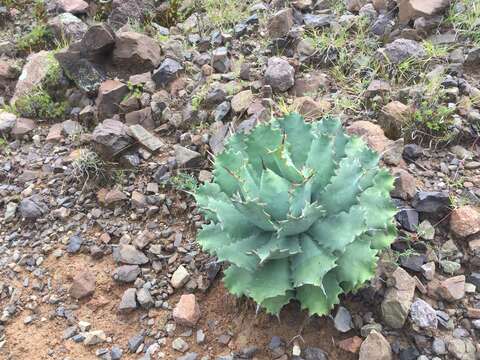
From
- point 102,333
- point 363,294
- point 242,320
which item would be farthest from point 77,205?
point 363,294

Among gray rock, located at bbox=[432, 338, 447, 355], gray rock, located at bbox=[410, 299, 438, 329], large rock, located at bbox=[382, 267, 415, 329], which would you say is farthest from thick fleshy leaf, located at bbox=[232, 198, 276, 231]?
gray rock, located at bbox=[432, 338, 447, 355]

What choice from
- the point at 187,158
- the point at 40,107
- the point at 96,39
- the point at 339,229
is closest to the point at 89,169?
the point at 187,158

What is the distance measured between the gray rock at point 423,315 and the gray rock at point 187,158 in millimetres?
1428

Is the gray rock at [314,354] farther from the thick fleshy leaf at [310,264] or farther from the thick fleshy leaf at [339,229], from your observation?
the thick fleshy leaf at [339,229]

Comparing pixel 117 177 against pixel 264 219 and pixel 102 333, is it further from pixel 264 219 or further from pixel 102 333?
pixel 264 219

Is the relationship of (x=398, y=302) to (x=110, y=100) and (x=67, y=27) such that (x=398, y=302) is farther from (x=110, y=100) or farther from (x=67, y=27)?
(x=67, y=27)

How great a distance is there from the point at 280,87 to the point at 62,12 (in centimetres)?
234

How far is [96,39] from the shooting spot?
369 cm

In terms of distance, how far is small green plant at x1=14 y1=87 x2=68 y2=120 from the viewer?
3.71 metres

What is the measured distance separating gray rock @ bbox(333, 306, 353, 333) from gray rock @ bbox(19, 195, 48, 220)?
182 centimetres

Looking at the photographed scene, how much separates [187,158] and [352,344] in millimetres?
1398

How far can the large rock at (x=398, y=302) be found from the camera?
209 centimetres

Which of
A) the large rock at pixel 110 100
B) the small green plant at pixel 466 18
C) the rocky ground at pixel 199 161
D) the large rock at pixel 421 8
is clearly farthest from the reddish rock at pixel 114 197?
the small green plant at pixel 466 18

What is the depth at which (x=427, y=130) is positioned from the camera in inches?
111
